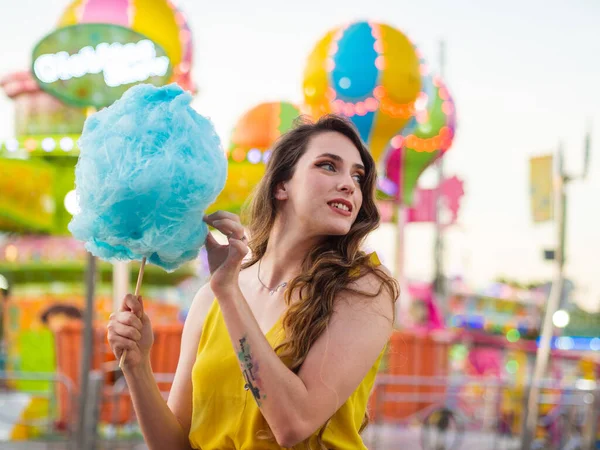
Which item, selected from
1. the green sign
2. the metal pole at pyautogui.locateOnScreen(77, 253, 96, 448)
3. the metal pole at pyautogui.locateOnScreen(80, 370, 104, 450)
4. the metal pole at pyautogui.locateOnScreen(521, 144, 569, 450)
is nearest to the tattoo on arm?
the metal pole at pyautogui.locateOnScreen(77, 253, 96, 448)

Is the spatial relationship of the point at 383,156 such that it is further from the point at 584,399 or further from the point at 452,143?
the point at 584,399

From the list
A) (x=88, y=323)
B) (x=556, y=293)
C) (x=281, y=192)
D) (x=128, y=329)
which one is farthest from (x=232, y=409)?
(x=556, y=293)

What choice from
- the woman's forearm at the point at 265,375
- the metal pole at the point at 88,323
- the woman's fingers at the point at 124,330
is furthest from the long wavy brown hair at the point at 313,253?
the metal pole at the point at 88,323

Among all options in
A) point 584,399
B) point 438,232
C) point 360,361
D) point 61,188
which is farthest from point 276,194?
point 438,232

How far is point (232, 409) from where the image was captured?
200 centimetres

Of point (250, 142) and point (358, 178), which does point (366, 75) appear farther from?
point (358, 178)

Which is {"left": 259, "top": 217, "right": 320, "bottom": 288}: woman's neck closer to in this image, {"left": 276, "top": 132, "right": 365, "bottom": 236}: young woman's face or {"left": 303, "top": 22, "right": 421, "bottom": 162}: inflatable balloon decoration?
{"left": 276, "top": 132, "right": 365, "bottom": 236}: young woman's face

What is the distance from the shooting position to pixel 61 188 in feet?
44.1

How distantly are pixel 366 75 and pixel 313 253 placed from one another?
7420 millimetres

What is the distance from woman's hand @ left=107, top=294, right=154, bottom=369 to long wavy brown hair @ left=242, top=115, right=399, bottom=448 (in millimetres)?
394

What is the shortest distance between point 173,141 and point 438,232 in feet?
65.0

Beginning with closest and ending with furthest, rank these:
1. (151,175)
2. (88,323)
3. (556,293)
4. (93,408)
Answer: (151,175) < (88,323) < (93,408) < (556,293)

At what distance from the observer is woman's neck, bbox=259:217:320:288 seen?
216 centimetres

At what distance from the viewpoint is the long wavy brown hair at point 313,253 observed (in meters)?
1.93
